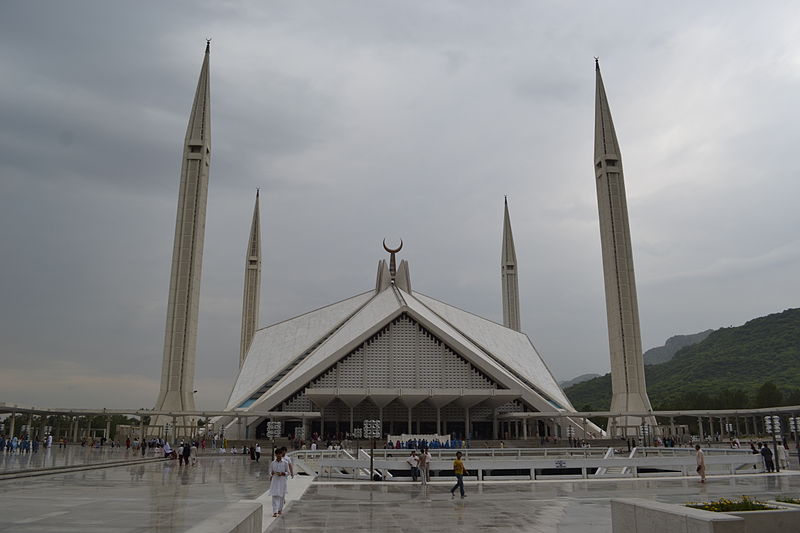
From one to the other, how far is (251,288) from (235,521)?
162ft

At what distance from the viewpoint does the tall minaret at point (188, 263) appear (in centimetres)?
3197

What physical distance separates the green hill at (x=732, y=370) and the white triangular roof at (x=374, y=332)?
20363mm

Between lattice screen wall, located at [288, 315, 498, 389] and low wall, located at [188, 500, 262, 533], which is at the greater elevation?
lattice screen wall, located at [288, 315, 498, 389]

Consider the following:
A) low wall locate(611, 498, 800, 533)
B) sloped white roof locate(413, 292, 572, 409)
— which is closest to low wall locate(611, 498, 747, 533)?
low wall locate(611, 498, 800, 533)

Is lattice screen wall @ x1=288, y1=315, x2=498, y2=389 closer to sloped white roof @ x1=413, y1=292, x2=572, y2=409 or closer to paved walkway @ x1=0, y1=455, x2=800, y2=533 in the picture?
sloped white roof @ x1=413, y1=292, x2=572, y2=409

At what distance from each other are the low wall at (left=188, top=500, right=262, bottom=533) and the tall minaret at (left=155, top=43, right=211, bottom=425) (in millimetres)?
27658

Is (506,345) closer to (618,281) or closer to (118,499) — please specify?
(618,281)

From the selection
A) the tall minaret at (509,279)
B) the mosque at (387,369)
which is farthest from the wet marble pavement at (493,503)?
the tall minaret at (509,279)

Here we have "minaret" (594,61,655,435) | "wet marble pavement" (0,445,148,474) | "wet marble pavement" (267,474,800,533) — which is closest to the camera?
"wet marble pavement" (267,474,800,533)

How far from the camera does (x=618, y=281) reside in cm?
3475

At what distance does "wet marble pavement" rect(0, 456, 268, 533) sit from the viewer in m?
5.85

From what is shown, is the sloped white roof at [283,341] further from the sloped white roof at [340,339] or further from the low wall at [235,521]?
the low wall at [235,521]

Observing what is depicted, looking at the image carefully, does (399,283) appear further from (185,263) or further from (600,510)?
(600,510)

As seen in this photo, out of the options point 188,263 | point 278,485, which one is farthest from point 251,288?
point 278,485
